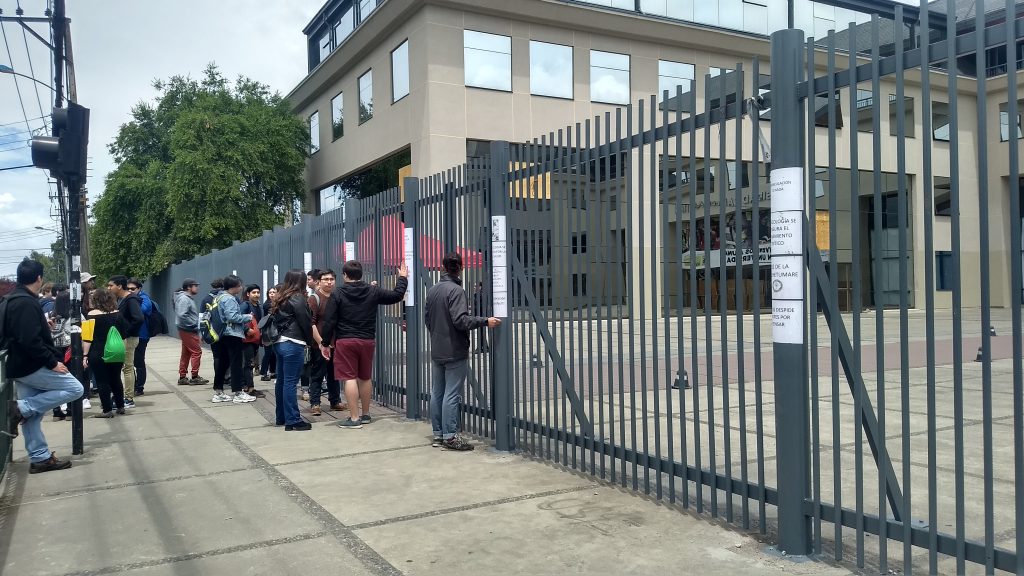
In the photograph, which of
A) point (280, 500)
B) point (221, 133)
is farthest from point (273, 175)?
point (280, 500)

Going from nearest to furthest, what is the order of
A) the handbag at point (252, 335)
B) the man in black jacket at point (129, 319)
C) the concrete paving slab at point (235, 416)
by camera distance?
the concrete paving slab at point (235, 416) < the man in black jacket at point (129, 319) < the handbag at point (252, 335)

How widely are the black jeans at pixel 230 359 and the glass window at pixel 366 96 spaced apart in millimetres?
18081

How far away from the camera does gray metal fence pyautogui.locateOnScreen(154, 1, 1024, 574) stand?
3.65 m

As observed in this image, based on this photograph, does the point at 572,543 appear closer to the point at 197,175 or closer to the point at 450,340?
the point at 450,340

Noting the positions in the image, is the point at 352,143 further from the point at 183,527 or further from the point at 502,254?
the point at 183,527

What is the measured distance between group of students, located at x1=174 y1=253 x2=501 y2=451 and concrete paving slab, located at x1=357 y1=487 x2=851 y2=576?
2.09 metres

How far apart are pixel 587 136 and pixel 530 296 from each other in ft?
5.20

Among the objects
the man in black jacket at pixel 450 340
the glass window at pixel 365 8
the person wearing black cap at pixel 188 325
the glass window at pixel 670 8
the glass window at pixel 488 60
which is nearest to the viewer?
the man in black jacket at pixel 450 340

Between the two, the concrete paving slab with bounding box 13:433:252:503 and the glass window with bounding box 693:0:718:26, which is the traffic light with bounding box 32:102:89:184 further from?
the glass window with bounding box 693:0:718:26

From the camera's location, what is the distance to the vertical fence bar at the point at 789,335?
4.25 m

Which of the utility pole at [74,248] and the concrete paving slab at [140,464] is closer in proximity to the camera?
the concrete paving slab at [140,464]

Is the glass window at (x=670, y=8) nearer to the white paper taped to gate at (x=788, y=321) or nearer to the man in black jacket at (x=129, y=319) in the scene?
the man in black jacket at (x=129, y=319)

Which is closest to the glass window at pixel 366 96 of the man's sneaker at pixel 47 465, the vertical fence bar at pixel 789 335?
the man's sneaker at pixel 47 465

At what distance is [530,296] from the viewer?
6723 millimetres
